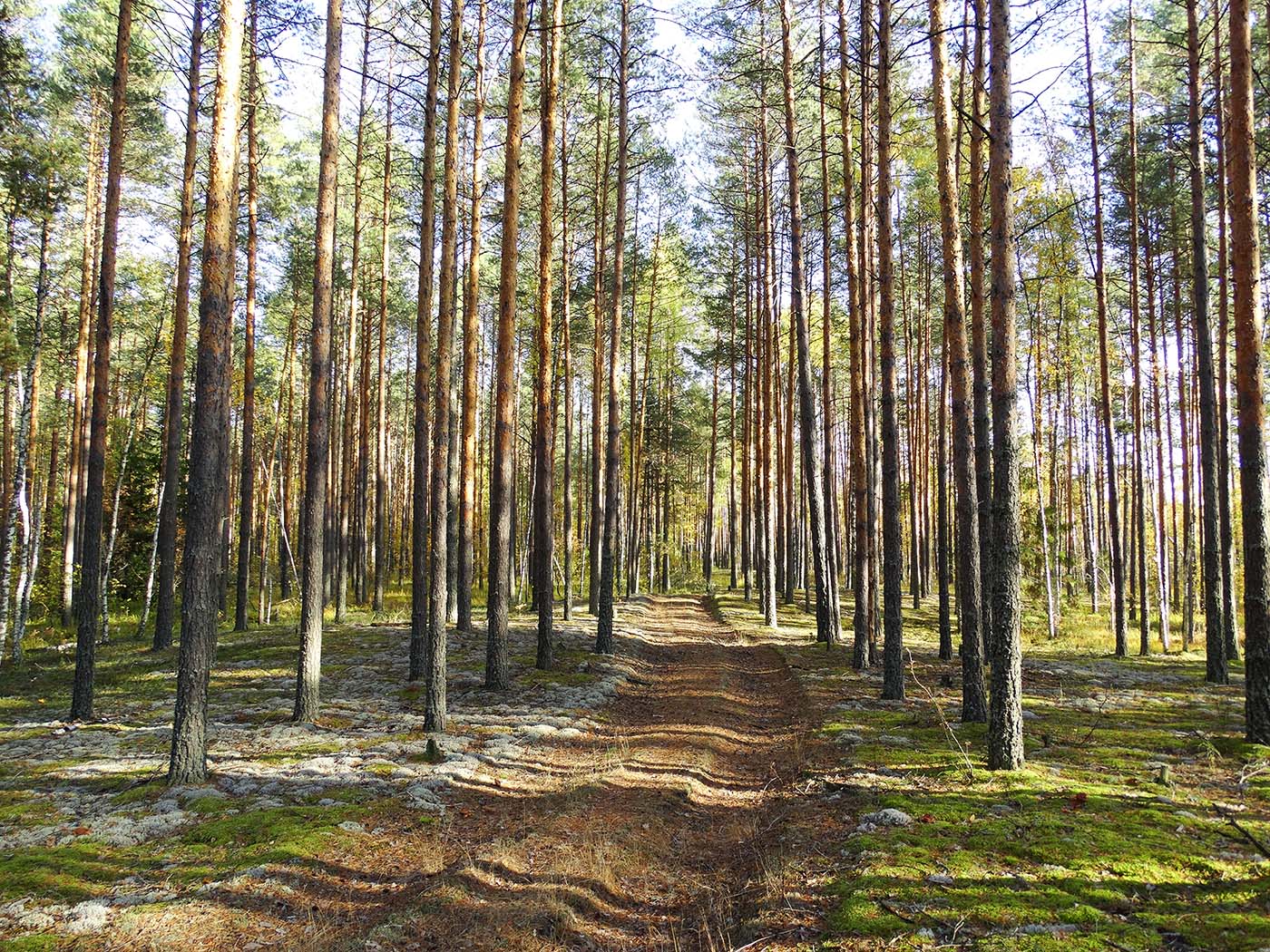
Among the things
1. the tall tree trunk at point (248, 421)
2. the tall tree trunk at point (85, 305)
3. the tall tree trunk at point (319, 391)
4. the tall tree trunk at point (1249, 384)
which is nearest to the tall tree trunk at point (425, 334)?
the tall tree trunk at point (319, 391)

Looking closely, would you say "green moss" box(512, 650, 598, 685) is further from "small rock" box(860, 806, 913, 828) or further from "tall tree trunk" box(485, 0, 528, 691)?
"small rock" box(860, 806, 913, 828)

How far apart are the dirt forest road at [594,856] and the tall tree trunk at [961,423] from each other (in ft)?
8.07

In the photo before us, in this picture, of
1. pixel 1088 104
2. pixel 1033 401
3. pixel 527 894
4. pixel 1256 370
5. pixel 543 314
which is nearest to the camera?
pixel 527 894

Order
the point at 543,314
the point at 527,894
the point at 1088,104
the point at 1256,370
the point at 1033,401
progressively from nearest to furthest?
the point at 527,894 → the point at 1256,370 → the point at 543,314 → the point at 1088,104 → the point at 1033,401

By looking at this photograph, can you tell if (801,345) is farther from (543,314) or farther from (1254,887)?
(1254,887)

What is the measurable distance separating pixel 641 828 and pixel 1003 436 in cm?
548

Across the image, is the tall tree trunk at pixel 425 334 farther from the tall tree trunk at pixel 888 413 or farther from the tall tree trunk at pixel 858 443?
the tall tree trunk at pixel 858 443

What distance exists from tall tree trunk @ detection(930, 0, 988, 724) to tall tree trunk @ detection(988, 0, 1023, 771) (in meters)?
2.13

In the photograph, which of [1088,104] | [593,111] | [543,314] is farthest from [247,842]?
[1088,104]

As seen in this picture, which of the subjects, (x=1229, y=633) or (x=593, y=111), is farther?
(x=593, y=111)

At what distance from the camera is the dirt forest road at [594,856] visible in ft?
15.0

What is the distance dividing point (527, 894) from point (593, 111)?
19406 millimetres

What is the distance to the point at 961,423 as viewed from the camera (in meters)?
9.34

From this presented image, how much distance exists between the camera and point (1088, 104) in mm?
16078
